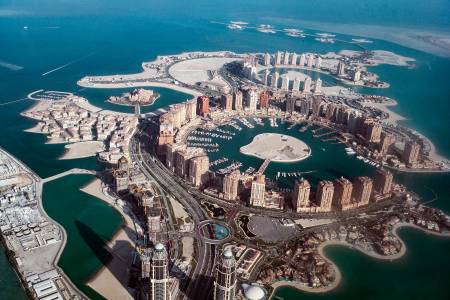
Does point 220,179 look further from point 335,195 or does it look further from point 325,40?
point 325,40

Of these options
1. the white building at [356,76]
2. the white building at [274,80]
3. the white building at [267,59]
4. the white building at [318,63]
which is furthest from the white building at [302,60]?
the white building at [274,80]

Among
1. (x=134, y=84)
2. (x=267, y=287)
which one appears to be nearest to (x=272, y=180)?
(x=267, y=287)

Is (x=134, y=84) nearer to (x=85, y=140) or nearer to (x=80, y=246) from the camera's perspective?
(x=85, y=140)

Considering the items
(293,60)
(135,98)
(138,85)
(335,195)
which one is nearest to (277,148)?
(335,195)

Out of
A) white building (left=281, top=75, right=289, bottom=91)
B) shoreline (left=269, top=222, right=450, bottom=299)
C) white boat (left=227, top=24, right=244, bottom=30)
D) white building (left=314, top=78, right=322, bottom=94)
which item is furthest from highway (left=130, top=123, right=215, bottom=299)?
white boat (left=227, top=24, right=244, bottom=30)

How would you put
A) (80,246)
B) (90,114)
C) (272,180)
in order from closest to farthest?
(80,246) → (272,180) → (90,114)

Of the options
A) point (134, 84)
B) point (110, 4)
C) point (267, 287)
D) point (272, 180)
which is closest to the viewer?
point (267, 287)
